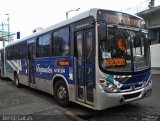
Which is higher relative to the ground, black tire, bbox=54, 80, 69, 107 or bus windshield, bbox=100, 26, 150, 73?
bus windshield, bbox=100, 26, 150, 73

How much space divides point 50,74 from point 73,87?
2.07 metres

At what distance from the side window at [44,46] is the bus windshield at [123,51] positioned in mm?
3553

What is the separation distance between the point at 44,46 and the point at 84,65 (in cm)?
352

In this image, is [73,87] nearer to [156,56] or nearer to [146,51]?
[146,51]

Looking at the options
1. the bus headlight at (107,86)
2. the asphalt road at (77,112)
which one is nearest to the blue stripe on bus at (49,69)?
the asphalt road at (77,112)

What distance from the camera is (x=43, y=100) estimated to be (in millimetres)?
10469

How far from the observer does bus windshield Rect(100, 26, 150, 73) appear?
7074 mm

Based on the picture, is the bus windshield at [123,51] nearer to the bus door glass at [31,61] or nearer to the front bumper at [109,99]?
the front bumper at [109,99]

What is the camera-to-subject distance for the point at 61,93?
29.7ft

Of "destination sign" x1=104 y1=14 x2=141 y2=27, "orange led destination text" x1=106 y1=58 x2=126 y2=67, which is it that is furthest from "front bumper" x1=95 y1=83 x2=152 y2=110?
"destination sign" x1=104 y1=14 x2=141 y2=27

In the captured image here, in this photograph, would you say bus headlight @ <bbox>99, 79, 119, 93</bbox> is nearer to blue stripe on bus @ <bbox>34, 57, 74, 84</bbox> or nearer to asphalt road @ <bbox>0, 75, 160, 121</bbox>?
asphalt road @ <bbox>0, 75, 160, 121</bbox>

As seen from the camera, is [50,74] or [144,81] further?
[50,74]

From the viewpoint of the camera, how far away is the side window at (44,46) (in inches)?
401

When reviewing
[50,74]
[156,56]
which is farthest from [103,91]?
[156,56]
